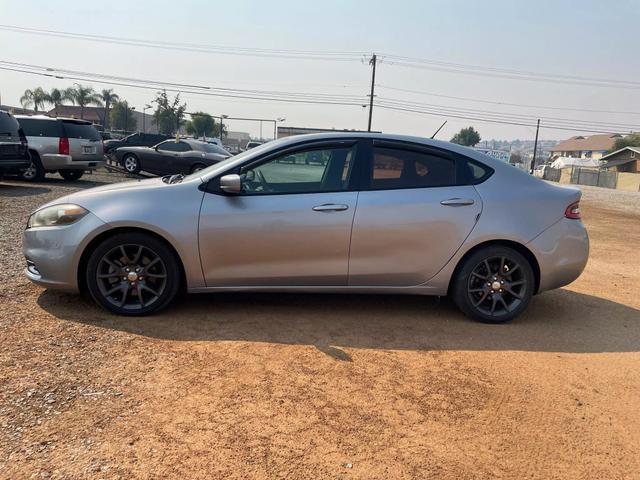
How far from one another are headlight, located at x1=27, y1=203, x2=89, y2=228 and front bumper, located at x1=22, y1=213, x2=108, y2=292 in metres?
0.05

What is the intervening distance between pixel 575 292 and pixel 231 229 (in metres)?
3.99

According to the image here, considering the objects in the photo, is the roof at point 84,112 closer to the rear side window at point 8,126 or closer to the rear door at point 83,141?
the rear door at point 83,141

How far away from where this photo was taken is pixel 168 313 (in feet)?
14.3

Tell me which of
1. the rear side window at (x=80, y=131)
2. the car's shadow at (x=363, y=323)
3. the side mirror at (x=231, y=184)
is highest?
the rear side window at (x=80, y=131)

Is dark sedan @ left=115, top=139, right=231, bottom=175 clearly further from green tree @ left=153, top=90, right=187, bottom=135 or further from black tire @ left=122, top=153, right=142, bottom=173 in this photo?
green tree @ left=153, top=90, right=187, bottom=135

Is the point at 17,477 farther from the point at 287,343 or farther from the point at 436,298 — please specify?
the point at 436,298

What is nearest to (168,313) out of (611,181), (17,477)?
(17,477)

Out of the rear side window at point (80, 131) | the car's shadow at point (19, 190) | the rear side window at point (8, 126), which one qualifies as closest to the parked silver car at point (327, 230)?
the car's shadow at point (19, 190)

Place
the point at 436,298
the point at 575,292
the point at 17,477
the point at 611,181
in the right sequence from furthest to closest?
the point at 611,181, the point at 575,292, the point at 436,298, the point at 17,477

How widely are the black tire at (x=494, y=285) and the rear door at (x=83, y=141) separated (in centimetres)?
1239

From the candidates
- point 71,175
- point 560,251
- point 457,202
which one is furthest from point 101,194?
point 71,175

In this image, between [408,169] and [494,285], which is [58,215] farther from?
[494,285]

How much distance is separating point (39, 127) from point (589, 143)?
13149 centimetres

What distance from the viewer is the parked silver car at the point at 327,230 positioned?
4176mm
